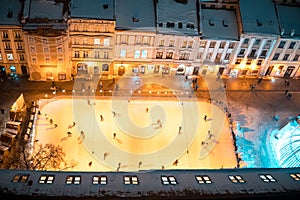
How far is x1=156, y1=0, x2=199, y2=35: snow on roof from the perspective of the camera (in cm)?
8112

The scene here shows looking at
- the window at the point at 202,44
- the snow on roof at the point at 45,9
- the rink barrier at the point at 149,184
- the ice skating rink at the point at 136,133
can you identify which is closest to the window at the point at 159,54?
the window at the point at 202,44

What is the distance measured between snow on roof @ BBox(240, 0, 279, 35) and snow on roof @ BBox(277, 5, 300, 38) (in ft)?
4.42

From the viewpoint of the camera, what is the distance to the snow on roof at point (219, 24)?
84125 millimetres

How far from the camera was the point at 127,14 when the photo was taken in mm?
81000

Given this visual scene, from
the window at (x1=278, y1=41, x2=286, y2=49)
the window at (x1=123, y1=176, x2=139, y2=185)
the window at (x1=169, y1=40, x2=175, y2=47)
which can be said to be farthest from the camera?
the window at (x1=278, y1=41, x2=286, y2=49)

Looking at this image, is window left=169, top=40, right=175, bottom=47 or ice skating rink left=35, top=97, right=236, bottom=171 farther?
window left=169, top=40, right=175, bottom=47

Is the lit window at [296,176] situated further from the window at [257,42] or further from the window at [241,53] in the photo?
the window at [241,53]

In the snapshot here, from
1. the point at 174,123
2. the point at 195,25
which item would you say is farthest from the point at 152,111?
the point at 195,25

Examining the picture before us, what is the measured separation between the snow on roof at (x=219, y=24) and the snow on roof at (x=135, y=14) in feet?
35.5

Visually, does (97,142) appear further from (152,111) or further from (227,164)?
(227,164)

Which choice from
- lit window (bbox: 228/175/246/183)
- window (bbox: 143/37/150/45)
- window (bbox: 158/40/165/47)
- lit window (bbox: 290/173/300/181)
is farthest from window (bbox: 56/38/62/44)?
lit window (bbox: 290/173/300/181)

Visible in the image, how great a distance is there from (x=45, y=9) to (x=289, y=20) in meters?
49.0

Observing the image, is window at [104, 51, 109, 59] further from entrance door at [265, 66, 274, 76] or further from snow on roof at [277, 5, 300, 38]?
snow on roof at [277, 5, 300, 38]

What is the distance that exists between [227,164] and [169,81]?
2273cm
